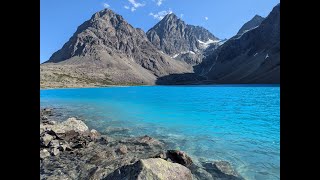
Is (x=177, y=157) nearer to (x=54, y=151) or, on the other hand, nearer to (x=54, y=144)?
(x=54, y=151)

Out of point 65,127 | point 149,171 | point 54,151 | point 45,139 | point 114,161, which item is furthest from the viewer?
point 65,127

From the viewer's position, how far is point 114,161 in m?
19.5

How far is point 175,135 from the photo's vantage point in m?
32.0

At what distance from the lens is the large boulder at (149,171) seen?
1276 centimetres

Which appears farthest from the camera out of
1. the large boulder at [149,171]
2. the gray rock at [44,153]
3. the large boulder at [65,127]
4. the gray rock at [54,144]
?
the large boulder at [65,127]

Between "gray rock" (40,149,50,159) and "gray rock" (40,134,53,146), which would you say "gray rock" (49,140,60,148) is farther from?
"gray rock" (40,149,50,159)

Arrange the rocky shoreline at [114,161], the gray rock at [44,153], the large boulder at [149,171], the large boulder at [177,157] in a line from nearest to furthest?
the large boulder at [149,171]
the rocky shoreline at [114,161]
the large boulder at [177,157]
the gray rock at [44,153]

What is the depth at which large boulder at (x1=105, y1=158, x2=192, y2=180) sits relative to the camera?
41.9 feet

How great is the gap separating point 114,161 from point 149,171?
725 centimetres

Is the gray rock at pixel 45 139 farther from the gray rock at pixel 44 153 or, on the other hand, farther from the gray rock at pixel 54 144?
the gray rock at pixel 44 153

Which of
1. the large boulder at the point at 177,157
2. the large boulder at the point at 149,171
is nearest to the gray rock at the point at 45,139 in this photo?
the large boulder at the point at 177,157

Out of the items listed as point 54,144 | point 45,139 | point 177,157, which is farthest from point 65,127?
point 177,157

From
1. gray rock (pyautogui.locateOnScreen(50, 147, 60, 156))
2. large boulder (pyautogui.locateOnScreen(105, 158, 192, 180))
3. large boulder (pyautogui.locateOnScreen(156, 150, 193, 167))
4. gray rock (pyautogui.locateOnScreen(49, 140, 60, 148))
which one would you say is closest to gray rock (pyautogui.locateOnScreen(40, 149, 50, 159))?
gray rock (pyautogui.locateOnScreen(50, 147, 60, 156))
